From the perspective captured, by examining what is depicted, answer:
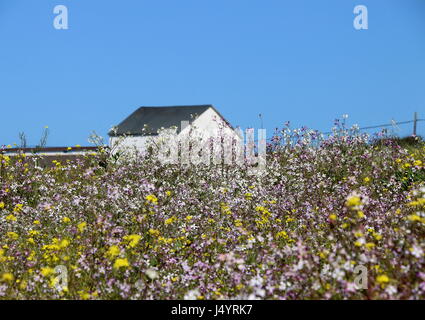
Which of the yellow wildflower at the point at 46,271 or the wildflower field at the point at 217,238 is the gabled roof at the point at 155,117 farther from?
the yellow wildflower at the point at 46,271

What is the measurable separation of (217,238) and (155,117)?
45.9 metres

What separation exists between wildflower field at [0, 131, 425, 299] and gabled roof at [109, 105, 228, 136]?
3533 cm

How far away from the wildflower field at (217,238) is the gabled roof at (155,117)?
3533 cm

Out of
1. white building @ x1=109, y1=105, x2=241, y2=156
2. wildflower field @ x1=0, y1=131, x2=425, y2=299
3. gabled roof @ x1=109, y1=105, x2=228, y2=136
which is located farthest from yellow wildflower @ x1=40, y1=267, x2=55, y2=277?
gabled roof @ x1=109, y1=105, x2=228, y2=136

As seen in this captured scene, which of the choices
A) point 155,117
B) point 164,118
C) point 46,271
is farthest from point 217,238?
point 155,117

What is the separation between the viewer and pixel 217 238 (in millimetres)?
6266

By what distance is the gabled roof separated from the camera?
48.2m

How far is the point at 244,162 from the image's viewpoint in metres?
14.1

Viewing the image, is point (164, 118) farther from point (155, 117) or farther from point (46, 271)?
point (46, 271)

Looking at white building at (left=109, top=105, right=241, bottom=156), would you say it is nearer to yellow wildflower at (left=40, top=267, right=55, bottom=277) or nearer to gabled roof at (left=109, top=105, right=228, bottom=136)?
gabled roof at (left=109, top=105, right=228, bottom=136)
